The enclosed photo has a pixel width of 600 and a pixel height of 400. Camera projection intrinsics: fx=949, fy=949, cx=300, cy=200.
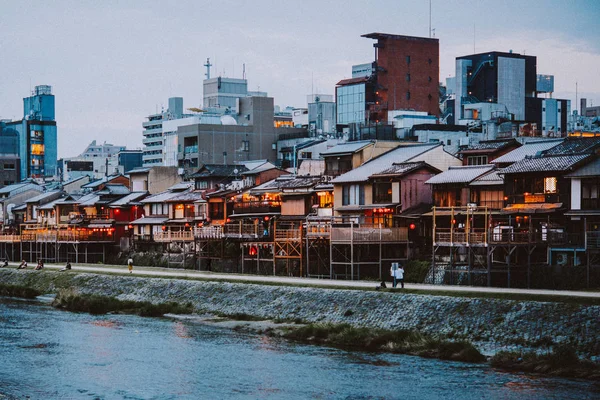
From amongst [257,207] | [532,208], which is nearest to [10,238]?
[257,207]

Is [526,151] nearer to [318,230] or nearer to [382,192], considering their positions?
[382,192]

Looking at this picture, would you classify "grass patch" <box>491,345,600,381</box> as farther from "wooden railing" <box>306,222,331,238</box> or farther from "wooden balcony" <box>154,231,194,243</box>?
"wooden balcony" <box>154,231,194,243</box>

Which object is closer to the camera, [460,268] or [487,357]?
[487,357]

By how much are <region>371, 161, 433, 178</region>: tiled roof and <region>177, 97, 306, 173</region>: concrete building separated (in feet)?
176

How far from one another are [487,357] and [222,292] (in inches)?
949

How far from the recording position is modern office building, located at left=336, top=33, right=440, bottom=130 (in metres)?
125

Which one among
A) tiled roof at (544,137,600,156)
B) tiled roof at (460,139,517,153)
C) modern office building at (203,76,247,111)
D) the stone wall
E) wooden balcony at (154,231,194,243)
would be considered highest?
modern office building at (203,76,247,111)

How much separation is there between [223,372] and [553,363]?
13580 mm

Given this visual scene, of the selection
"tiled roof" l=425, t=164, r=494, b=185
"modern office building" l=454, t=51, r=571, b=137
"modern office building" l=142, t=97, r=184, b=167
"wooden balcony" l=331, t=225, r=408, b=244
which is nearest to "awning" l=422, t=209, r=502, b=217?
"tiled roof" l=425, t=164, r=494, b=185

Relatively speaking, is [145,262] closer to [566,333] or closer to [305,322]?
[305,322]

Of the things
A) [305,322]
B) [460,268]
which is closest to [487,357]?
[305,322]

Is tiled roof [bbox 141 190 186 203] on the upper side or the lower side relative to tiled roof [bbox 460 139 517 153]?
lower

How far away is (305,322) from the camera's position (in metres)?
51.2

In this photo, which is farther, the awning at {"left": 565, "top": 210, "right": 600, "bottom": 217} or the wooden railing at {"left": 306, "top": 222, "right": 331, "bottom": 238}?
the wooden railing at {"left": 306, "top": 222, "right": 331, "bottom": 238}
